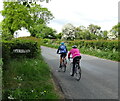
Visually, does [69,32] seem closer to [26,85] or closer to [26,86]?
[26,85]

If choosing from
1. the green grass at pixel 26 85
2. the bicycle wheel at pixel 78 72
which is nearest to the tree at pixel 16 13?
the green grass at pixel 26 85

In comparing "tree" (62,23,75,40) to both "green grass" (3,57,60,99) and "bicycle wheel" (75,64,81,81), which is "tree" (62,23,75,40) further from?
"green grass" (3,57,60,99)

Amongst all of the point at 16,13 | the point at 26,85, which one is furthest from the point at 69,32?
the point at 26,85

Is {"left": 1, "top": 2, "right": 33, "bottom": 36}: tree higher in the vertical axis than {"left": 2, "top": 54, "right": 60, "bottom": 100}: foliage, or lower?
higher

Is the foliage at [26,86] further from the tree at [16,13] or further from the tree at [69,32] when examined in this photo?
the tree at [69,32]

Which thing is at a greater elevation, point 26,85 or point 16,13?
point 16,13

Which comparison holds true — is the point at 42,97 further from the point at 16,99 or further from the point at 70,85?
the point at 70,85

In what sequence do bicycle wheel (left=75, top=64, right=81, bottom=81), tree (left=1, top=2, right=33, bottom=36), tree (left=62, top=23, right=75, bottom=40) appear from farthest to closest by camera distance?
tree (left=62, top=23, right=75, bottom=40)
tree (left=1, top=2, right=33, bottom=36)
bicycle wheel (left=75, top=64, right=81, bottom=81)

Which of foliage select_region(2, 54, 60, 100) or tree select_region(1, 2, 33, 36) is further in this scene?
tree select_region(1, 2, 33, 36)

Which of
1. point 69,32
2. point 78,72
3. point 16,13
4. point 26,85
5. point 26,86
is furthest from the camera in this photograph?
point 69,32

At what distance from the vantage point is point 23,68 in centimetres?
872

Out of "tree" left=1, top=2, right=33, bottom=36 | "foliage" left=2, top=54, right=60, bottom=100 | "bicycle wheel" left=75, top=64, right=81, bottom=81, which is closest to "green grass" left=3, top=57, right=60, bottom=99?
"foliage" left=2, top=54, right=60, bottom=100

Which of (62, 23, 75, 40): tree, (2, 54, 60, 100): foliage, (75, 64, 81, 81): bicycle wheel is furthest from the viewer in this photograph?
(62, 23, 75, 40): tree

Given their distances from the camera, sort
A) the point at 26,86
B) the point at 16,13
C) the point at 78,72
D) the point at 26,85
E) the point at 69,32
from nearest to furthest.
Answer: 1. the point at 26,86
2. the point at 26,85
3. the point at 78,72
4. the point at 16,13
5. the point at 69,32
